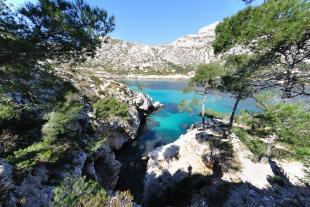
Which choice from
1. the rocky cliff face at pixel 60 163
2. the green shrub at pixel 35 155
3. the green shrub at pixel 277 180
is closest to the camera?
the rocky cliff face at pixel 60 163

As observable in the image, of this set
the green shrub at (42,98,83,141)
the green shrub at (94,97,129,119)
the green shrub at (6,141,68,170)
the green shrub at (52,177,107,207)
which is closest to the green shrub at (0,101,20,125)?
the green shrub at (42,98,83,141)

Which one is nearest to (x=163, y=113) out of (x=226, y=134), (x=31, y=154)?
(x=226, y=134)

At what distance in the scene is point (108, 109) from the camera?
19.9 meters

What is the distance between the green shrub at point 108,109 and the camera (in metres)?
18.7

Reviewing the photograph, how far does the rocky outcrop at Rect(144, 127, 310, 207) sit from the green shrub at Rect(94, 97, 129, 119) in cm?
649

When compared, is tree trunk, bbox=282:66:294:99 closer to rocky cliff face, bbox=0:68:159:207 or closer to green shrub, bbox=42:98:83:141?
rocky cliff face, bbox=0:68:159:207

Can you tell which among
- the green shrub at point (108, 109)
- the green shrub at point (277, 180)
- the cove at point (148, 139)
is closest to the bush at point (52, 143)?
the green shrub at point (108, 109)

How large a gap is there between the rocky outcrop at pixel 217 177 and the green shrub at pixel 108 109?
6488 millimetres

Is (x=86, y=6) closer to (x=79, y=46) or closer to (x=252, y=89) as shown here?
(x=79, y=46)

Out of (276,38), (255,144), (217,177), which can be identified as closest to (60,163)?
(217,177)

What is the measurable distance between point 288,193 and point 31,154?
13.3 m

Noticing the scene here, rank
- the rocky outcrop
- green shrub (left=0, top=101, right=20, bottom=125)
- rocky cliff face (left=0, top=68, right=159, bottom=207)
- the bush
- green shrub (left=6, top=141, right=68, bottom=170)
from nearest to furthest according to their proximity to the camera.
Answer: rocky cliff face (left=0, top=68, right=159, bottom=207) → green shrub (left=6, top=141, right=68, bottom=170) → the bush → green shrub (left=0, top=101, right=20, bottom=125) → the rocky outcrop

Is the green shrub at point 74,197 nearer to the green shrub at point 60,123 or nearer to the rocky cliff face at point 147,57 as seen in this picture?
the green shrub at point 60,123

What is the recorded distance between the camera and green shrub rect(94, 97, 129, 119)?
61.3 feet
